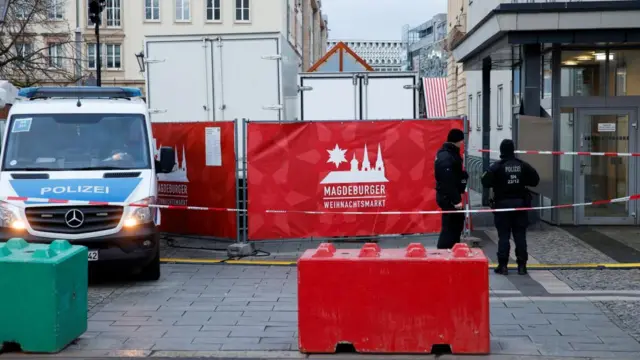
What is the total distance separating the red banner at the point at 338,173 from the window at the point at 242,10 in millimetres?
50590

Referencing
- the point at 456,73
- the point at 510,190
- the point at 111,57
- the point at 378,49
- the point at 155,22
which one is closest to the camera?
the point at 510,190

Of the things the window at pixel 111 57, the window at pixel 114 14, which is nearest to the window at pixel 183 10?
the window at pixel 114 14

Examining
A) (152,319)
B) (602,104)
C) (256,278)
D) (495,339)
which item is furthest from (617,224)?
(152,319)

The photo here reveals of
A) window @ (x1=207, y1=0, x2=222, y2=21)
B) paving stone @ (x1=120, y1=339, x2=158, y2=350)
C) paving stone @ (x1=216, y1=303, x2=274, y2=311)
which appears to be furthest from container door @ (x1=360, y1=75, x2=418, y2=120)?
window @ (x1=207, y1=0, x2=222, y2=21)

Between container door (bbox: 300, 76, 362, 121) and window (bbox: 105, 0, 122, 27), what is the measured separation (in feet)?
159

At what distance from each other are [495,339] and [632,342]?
121cm

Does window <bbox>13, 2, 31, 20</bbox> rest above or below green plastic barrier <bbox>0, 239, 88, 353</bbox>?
above

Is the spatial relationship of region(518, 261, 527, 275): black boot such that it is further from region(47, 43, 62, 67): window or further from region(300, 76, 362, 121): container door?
region(47, 43, 62, 67): window

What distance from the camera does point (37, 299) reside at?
711 centimetres

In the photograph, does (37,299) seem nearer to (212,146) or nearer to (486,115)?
(212,146)

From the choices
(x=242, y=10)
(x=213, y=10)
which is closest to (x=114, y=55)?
(x=213, y=10)

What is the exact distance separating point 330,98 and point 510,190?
6.14 meters

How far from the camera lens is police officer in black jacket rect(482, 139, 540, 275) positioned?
10.7m

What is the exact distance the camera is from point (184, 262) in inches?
494
